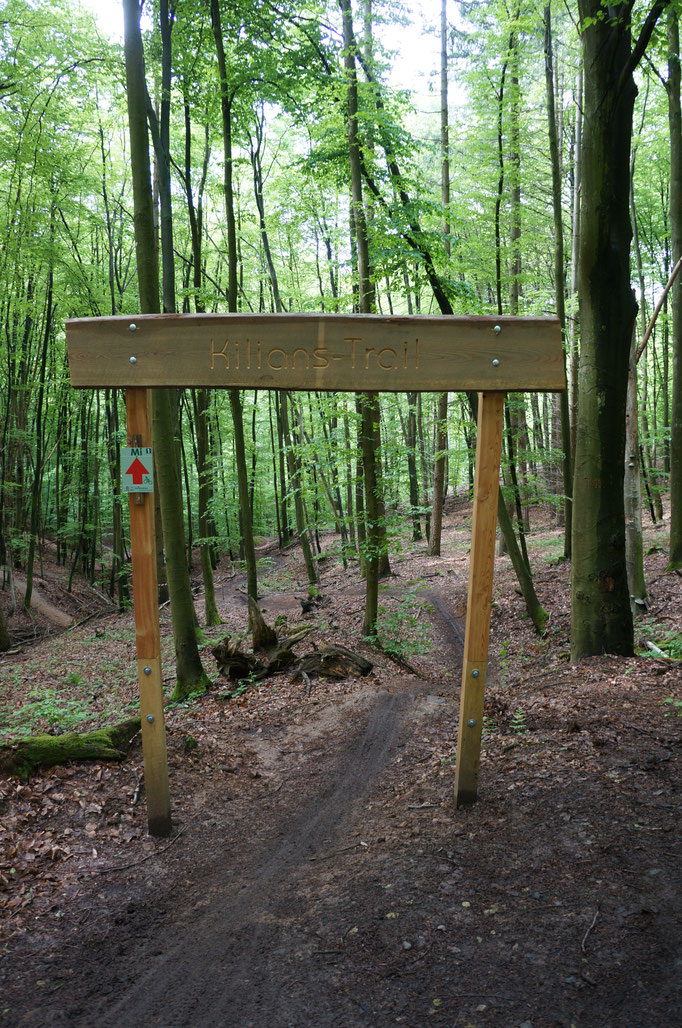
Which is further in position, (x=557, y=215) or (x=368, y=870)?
(x=557, y=215)

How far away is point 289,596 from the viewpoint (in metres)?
18.5

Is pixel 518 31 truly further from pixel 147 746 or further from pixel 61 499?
pixel 61 499

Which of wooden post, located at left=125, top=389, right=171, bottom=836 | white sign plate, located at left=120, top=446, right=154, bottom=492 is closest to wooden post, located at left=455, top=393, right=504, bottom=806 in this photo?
wooden post, located at left=125, top=389, right=171, bottom=836

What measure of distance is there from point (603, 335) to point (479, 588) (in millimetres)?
3685

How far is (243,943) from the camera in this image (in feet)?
10.9

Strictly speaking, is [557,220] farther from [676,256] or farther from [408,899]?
[408,899]

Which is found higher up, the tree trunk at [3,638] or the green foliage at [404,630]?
the green foliage at [404,630]

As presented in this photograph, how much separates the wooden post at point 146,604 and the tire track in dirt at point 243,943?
917mm

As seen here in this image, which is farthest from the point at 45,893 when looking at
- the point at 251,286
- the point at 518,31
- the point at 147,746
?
the point at 251,286

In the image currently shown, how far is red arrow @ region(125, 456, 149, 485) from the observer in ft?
14.0

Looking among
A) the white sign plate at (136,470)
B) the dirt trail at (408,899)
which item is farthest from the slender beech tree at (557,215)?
the white sign plate at (136,470)

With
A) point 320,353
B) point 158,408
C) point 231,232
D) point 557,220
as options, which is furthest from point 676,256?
point 320,353

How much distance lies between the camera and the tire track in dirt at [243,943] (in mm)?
2893

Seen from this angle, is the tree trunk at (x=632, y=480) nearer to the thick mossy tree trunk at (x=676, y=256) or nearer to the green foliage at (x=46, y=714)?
the thick mossy tree trunk at (x=676, y=256)
